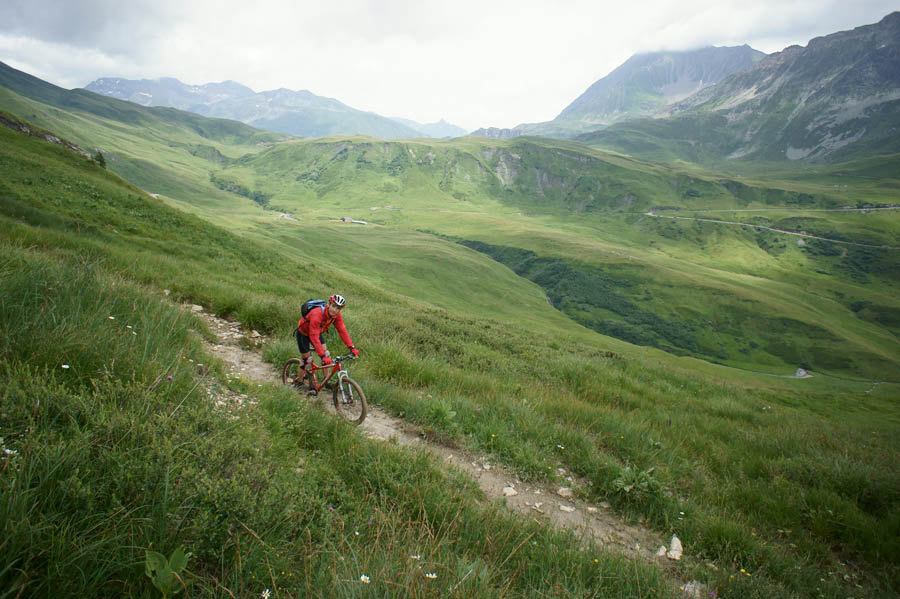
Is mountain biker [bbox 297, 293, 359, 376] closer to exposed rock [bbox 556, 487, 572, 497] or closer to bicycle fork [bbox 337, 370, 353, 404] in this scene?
bicycle fork [bbox 337, 370, 353, 404]

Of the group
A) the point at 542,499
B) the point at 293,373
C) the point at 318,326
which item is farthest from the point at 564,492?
the point at 293,373

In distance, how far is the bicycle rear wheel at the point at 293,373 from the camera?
8.53 m

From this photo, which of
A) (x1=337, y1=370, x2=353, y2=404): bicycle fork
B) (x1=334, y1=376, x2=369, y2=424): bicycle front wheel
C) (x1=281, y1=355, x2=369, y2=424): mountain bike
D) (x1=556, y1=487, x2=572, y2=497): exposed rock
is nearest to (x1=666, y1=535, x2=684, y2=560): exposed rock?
(x1=556, y1=487, x2=572, y2=497): exposed rock

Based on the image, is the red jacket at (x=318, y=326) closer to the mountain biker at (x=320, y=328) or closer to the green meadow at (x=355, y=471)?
the mountain biker at (x=320, y=328)

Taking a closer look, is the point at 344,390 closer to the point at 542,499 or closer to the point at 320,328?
the point at 320,328

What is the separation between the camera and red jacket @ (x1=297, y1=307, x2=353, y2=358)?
8.13 metres

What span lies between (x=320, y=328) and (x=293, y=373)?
138cm

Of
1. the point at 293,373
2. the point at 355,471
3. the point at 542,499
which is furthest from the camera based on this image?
the point at 293,373

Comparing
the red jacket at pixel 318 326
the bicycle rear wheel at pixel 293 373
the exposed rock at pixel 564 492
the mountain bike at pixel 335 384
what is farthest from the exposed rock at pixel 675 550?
the bicycle rear wheel at pixel 293 373

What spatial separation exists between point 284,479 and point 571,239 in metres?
202

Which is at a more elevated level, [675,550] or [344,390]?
[344,390]

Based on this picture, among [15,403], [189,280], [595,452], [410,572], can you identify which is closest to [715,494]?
[595,452]

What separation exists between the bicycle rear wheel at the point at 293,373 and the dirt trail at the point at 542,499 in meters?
1.79

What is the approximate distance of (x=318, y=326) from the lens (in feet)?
27.3
